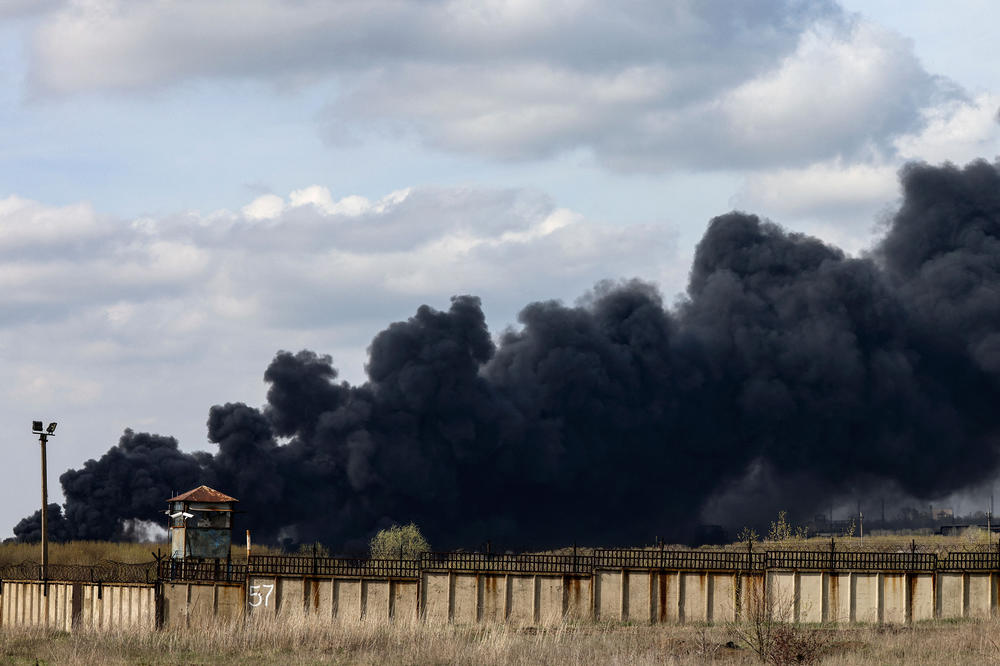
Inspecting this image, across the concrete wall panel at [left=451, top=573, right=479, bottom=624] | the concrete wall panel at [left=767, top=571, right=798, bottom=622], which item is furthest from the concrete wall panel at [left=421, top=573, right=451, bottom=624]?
the concrete wall panel at [left=767, top=571, right=798, bottom=622]

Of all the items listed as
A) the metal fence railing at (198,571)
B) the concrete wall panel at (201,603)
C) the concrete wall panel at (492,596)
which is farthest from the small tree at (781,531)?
the concrete wall panel at (201,603)

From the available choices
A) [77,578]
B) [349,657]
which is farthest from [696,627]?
[77,578]

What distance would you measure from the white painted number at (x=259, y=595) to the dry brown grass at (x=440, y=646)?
A: 2.65m

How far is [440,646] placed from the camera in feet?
84.3

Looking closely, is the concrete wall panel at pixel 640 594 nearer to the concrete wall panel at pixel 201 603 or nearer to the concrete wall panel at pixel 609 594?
the concrete wall panel at pixel 609 594

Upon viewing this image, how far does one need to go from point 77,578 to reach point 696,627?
19.0 m

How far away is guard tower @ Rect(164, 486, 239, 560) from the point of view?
1423 inches

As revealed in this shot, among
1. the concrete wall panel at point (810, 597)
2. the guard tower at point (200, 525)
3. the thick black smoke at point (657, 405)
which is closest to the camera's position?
the concrete wall panel at point (810, 597)

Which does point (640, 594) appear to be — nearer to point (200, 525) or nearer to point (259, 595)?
point (259, 595)

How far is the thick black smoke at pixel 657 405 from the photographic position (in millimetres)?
112312

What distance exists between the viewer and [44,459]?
44.3m

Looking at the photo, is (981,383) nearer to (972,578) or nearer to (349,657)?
(972,578)

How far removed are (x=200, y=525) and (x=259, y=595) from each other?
13.7ft

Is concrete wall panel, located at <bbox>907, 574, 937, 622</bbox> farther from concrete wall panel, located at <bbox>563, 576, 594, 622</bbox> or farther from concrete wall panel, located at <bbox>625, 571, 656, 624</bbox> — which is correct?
concrete wall panel, located at <bbox>563, 576, 594, 622</bbox>
